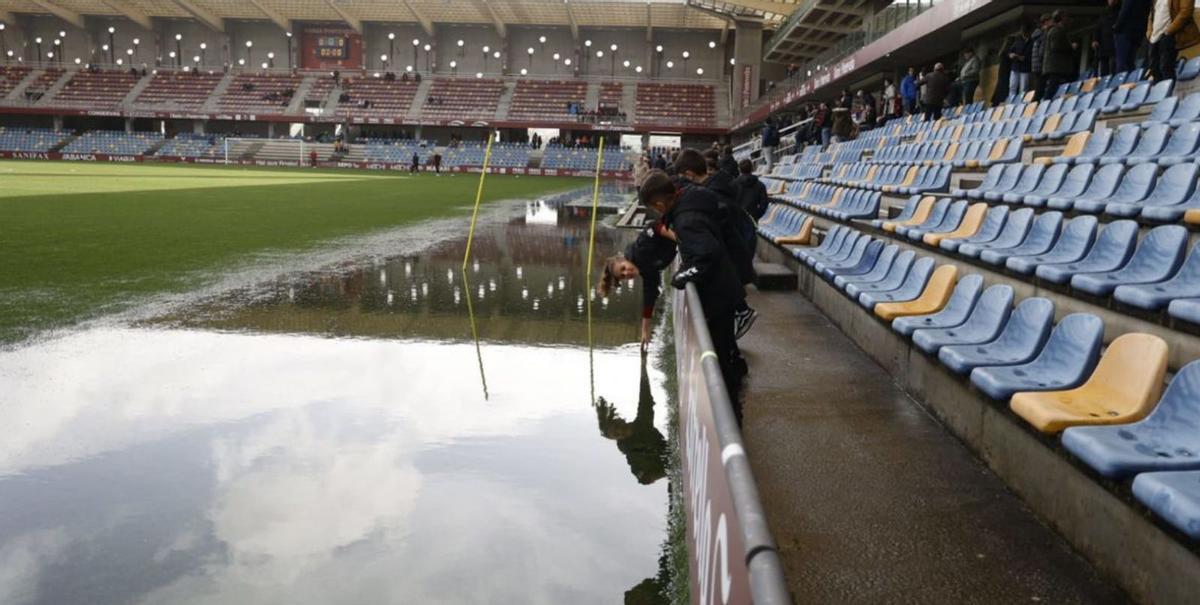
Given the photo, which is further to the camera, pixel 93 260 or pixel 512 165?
pixel 512 165

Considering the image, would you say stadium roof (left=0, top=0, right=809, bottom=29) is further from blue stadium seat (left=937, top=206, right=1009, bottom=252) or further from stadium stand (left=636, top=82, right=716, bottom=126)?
blue stadium seat (left=937, top=206, right=1009, bottom=252)

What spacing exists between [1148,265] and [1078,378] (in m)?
1.44

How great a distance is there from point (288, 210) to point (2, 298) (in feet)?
42.9

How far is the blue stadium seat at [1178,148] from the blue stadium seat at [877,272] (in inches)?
83.1

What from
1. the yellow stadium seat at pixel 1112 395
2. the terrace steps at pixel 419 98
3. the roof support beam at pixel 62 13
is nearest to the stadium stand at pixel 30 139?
the roof support beam at pixel 62 13

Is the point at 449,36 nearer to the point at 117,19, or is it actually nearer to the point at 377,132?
the point at 377,132

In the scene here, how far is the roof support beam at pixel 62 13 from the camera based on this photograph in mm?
62028

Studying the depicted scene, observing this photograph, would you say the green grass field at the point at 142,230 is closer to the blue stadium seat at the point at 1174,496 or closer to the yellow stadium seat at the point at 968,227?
the yellow stadium seat at the point at 968,227

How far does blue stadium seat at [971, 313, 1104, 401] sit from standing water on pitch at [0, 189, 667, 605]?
1627 millimetres

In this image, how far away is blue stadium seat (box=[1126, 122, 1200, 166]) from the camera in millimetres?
7070

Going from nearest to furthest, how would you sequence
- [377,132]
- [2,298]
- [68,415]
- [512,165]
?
1. [68,415]
2. [2,298]
3. [512,165]
4. [377,132]

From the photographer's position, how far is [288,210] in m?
21.6

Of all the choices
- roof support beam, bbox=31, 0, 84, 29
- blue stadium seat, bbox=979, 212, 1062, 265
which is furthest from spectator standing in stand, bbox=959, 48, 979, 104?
roof support beam, bbox=31, 0, 84, 29

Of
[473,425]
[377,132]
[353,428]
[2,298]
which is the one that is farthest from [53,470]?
[377,132]
